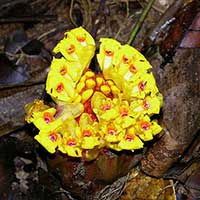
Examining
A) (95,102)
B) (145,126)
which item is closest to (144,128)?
(145,126)

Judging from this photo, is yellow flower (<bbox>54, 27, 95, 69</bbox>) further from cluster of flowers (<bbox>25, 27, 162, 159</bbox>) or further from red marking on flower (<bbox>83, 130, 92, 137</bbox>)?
red marking on flower (<bbox>83, 130, 92, 137</bbox>)

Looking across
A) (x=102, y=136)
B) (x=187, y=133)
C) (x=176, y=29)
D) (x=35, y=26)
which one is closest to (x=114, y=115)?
(x=102, y=136)

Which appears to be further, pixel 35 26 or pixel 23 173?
pixel 35 26

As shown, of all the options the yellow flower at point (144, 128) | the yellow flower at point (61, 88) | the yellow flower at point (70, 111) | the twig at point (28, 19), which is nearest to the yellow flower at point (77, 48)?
the yellow flower at point (61, 88)

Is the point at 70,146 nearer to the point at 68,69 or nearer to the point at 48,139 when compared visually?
the point at 48,139

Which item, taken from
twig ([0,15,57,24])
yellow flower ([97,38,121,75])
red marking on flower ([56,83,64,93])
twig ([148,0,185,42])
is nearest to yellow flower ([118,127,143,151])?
yellow flower ([97,38,121,75])

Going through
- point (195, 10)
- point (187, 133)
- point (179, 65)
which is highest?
point (195, 10)

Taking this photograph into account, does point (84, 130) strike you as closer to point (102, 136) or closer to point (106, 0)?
point (102, 136)

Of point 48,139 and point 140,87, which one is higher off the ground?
point 140,87
